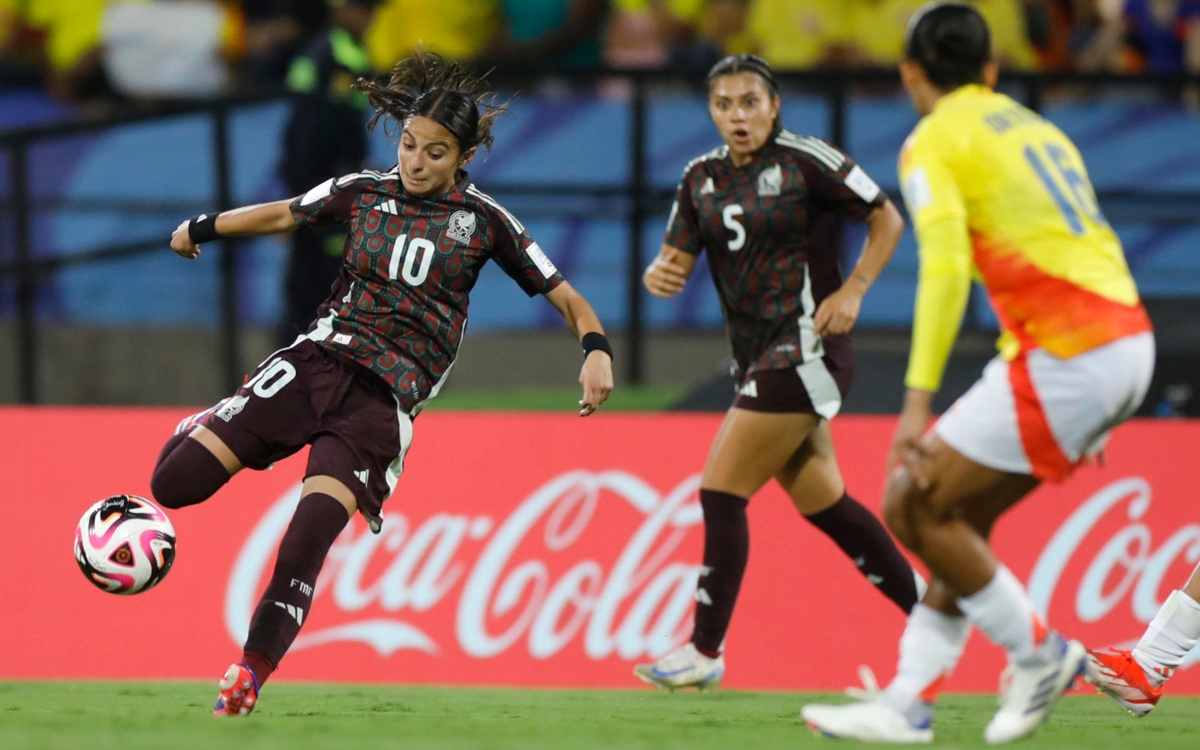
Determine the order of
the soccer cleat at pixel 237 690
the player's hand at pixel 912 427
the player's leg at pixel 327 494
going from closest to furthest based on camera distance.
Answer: the player's hand at pixel 912 427, the soccer cleat at pixel 237 690, the player's leg at pixel 327 494

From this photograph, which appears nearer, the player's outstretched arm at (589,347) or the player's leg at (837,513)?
the player's outstretched arm at (589,347)

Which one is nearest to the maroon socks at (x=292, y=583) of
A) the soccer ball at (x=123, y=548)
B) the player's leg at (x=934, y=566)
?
the soccer ball at (x=123, y=548)

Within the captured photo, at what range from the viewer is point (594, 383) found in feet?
15.7

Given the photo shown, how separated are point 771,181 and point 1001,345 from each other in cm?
165

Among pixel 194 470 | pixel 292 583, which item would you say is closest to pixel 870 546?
pixel 292 583

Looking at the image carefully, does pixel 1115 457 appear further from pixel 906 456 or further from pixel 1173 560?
pixel 906 456

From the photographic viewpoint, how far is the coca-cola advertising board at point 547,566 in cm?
673

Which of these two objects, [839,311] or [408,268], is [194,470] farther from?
[839,311]

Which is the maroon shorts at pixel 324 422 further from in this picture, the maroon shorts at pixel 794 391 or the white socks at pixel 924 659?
the white socks at pixel 924 659

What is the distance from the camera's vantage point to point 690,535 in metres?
6.90

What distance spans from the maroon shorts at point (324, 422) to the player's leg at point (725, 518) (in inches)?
48.0

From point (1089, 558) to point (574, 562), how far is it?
7.24 ft

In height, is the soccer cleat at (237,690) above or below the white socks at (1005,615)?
below

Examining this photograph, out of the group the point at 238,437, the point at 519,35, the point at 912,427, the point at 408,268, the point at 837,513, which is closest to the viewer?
the point at 912,427
